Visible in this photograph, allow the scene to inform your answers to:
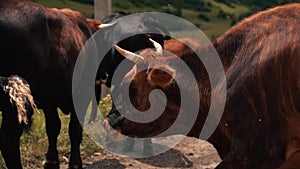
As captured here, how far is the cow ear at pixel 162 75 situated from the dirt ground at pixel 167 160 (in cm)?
249

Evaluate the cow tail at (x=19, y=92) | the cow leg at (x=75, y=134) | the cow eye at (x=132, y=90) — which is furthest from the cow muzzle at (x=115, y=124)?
the cow leg at (x=75, y=134)

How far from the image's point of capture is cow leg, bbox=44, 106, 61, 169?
689 centimetres

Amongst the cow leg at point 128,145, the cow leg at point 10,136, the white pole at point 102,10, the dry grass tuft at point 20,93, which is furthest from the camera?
the white pole at point 102,10

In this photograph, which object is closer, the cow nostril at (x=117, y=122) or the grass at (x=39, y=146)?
the cow nostril at (x=117, y=122)

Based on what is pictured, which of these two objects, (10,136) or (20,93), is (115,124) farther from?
(10,136)

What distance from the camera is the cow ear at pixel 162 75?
499 cm

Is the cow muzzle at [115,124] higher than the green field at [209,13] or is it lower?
higher

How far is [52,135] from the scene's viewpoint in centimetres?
721

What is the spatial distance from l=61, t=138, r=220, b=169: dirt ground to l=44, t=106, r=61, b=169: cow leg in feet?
1.23

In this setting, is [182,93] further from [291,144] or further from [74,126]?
[74,126]

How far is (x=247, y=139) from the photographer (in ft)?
14.9

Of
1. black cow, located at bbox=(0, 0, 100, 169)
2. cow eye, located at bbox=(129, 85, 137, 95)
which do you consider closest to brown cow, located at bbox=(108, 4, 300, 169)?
cow eye, located at bbox=(129, 85, 137, 95)

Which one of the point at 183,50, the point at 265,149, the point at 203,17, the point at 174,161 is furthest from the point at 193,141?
the point at 203,17

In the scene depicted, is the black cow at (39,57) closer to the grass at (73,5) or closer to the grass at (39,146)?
the grass at (39,146)
